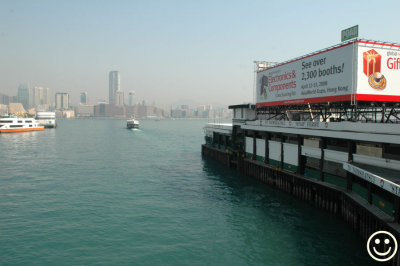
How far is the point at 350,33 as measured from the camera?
33375 mm

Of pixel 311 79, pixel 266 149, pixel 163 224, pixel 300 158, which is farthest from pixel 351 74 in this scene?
pixel 163 224

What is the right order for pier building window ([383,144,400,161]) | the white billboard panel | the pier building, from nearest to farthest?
the pier building, pier building window ([383,144,400,161]), the white billboard panel

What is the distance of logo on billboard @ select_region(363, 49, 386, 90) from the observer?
32.4 meters

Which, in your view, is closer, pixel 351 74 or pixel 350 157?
pixel 350 157

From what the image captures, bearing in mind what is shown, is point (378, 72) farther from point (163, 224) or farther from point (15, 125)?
point (15, 125)

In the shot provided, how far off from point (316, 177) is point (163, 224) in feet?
60.3

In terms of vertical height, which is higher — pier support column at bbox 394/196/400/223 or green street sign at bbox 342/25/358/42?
green street sign at bbox 342/25/358/42

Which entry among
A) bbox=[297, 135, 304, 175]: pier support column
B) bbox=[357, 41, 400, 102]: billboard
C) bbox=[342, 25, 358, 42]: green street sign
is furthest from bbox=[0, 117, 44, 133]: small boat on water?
bbox=[357, 41, 400, 102]: billboard

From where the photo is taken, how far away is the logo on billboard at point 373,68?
106 feet

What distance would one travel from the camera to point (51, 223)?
95.1ft

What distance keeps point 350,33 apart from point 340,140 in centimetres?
1210

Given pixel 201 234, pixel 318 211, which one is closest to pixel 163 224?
pixel 201 234

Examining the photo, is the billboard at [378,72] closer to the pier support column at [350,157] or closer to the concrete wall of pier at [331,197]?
the pier support column at [350,157]

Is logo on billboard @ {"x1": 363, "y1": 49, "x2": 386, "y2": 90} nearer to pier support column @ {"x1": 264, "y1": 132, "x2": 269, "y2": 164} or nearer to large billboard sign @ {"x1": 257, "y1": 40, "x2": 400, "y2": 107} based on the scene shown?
large billboard sign @ {"x1": 257, "y1": 40, "x2": 400, "y2": 107}
